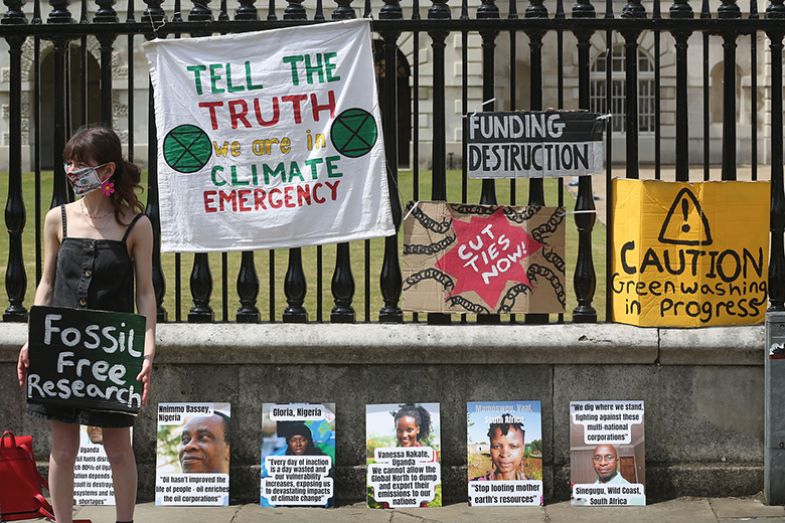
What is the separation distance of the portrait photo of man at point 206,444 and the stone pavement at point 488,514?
205mm

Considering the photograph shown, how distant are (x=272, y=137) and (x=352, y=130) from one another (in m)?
0.40

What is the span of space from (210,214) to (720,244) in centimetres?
257

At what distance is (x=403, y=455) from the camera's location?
6.05m

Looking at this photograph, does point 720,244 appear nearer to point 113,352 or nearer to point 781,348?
point 781,348

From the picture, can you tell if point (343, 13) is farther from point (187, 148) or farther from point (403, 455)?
point (403, 455)

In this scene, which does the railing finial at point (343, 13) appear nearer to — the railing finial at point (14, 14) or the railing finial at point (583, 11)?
the railing finial at point (583, 11)

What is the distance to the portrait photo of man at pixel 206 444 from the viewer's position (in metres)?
6.09

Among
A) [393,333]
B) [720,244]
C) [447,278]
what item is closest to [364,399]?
[393,333]

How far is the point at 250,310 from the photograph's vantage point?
628 centimetres

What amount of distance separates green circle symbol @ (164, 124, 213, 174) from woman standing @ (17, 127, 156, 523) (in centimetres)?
94

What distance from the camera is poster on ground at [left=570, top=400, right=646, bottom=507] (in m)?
6.05

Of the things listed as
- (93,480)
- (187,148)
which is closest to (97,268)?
(187,148)

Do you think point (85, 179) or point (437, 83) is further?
point (437, 83)

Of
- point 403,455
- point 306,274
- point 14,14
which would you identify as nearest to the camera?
point 403,455
